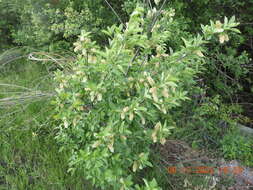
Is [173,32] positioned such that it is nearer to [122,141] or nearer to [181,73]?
[181,73]

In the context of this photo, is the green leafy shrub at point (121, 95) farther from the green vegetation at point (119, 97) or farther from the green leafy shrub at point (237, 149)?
the green leafy shrub at point (237, 149)

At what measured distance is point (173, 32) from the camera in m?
2.72

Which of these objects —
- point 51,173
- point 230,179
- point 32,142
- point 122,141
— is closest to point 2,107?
point 32,142

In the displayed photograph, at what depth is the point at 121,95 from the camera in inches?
66.3

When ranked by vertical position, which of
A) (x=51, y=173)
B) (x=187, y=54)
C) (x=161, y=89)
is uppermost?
(x=187, y=54)

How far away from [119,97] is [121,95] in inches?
2.1

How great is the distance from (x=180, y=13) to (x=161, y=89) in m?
1.78

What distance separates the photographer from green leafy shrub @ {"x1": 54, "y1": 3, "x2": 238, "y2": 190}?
1420 millimetres
